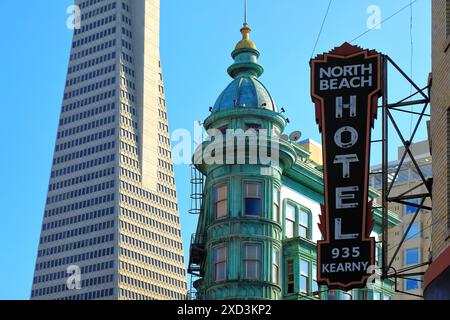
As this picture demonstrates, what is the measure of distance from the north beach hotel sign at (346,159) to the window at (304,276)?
26.2m

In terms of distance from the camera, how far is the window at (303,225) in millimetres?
56094

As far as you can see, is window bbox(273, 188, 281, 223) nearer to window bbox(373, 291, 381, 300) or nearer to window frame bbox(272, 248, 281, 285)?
window frame bbox(272, 248, 281, 285)

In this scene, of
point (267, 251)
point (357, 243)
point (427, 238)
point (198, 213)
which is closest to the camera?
point (357, 243)

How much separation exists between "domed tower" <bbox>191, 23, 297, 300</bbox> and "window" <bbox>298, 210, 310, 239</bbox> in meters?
2.28

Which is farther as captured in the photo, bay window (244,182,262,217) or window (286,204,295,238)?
window (286,204,295,238)

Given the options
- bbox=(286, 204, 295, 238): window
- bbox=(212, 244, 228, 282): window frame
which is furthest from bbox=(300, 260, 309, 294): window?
bbox=(212, 244, 228, 282): window frame

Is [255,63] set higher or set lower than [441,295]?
higher

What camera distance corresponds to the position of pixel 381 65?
2792 cm

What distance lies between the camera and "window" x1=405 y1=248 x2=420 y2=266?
11019 centimetres

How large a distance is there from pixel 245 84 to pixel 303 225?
7616 millimetres

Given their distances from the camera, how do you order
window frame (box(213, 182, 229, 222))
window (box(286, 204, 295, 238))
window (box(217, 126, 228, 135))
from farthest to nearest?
window (box(286, 204, 295, 238)) < window (box(217, 126, 228, 135)) < window frame (box(213, 182, 229, 222))

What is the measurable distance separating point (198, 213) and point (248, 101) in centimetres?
636
